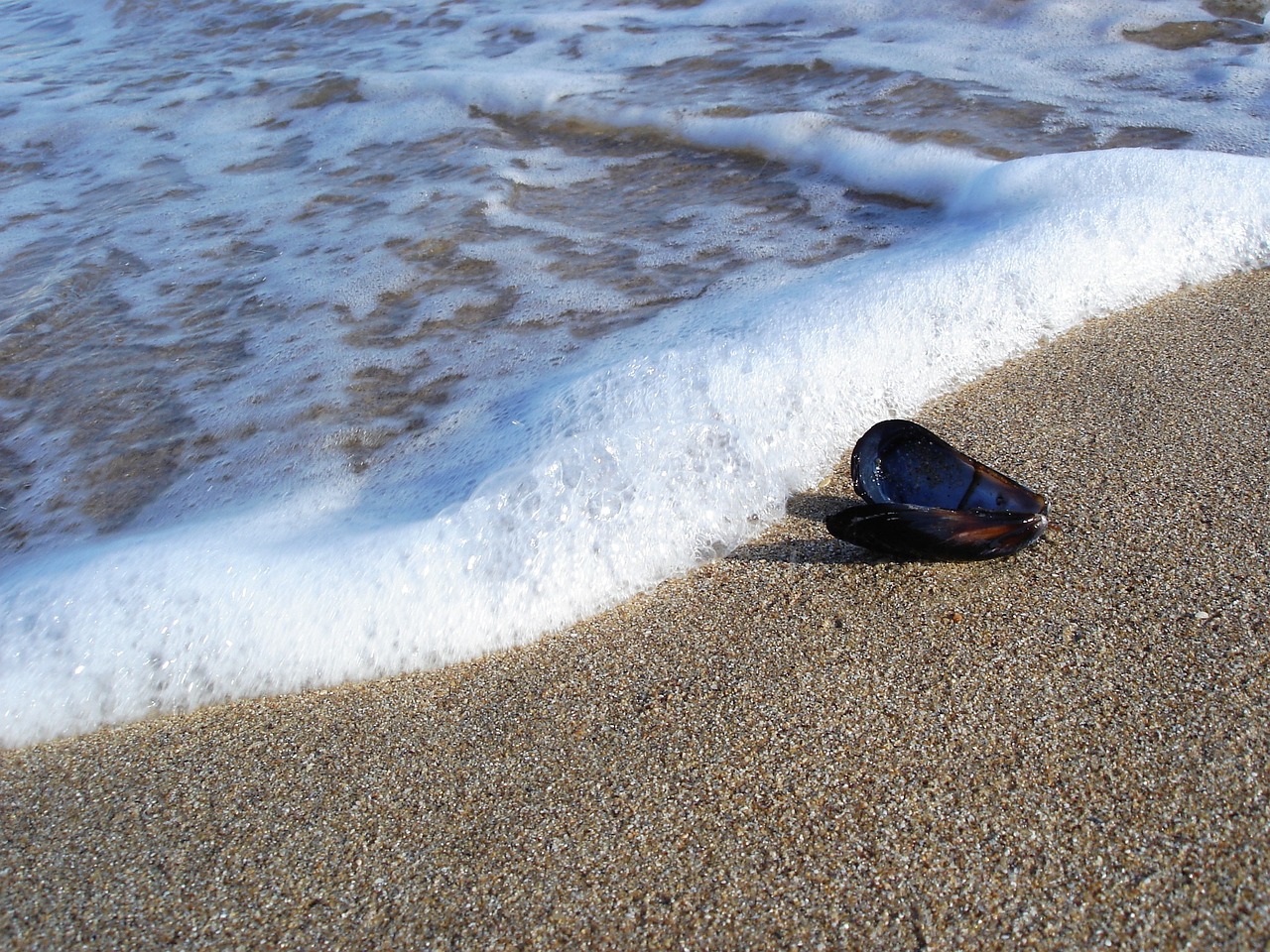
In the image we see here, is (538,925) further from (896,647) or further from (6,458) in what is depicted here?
(6,458)

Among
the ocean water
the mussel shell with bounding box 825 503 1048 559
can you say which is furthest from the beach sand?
the ocean water

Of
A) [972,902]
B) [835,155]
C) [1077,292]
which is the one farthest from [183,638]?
[835,155]

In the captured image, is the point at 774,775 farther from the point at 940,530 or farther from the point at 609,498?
the point at 609,498

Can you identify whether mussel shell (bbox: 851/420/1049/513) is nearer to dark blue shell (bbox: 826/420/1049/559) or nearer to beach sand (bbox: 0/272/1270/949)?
dark blue shell (bbox: 826/420/1049/559)

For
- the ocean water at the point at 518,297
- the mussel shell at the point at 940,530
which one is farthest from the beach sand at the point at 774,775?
the ocean water at the point at 518,297

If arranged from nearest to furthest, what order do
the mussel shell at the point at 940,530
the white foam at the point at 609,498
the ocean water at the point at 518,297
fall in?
1. the mussel shell at the point at 940,530
2. the white foam at the point at 609,498
3. the ocean water at the point at 518,297

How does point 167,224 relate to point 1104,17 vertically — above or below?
below

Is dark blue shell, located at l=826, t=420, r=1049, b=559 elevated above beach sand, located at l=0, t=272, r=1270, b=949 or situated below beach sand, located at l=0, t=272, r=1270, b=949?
above

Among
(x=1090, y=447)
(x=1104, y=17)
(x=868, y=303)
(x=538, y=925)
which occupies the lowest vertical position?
(x=538, y=925)

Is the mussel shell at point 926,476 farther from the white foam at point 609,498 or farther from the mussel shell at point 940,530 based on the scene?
the white foam at point 609,498
